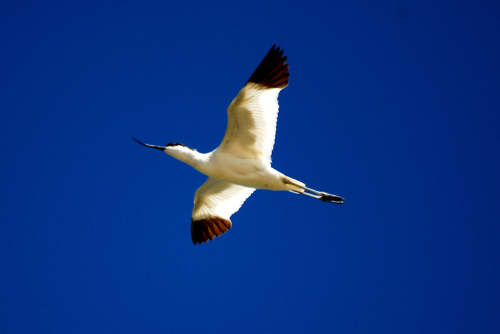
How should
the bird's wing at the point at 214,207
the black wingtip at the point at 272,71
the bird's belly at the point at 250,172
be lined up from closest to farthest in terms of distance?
the black wingtip at the point at 272,71
the bird's belly at the point at 250,172
the bird's wing at the point at 214,207

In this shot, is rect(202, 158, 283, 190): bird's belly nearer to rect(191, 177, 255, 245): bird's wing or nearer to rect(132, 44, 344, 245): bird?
rect(132, 44, 344, 245): bird

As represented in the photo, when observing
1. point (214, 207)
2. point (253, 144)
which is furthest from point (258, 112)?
point (214, 207)

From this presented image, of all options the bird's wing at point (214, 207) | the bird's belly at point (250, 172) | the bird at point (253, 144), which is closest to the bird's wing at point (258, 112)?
the bird at point (253, 144)

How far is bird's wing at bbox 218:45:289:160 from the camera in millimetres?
6590

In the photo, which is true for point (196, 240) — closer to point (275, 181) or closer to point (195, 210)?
point (195, 210)

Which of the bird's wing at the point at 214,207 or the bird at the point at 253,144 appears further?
the bird's wing at the point at 214,207

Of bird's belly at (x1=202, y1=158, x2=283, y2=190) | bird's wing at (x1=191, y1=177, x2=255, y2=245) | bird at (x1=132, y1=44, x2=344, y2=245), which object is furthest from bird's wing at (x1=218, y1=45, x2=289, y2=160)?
bird's wing at (x1=191, y1=177, x2=255, y2=245)

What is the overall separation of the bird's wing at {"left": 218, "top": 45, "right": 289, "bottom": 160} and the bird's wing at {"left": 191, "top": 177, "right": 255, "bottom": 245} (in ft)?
5.27

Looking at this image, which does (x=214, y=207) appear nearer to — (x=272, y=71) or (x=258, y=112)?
(x=258, y=112)

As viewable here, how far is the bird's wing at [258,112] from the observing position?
659 cm

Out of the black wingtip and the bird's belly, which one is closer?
the black wingtip

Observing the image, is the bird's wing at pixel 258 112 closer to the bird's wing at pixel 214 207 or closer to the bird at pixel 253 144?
the bird at pixel 253 144

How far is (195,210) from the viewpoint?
351 inches

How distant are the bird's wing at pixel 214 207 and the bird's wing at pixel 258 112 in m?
1.61
